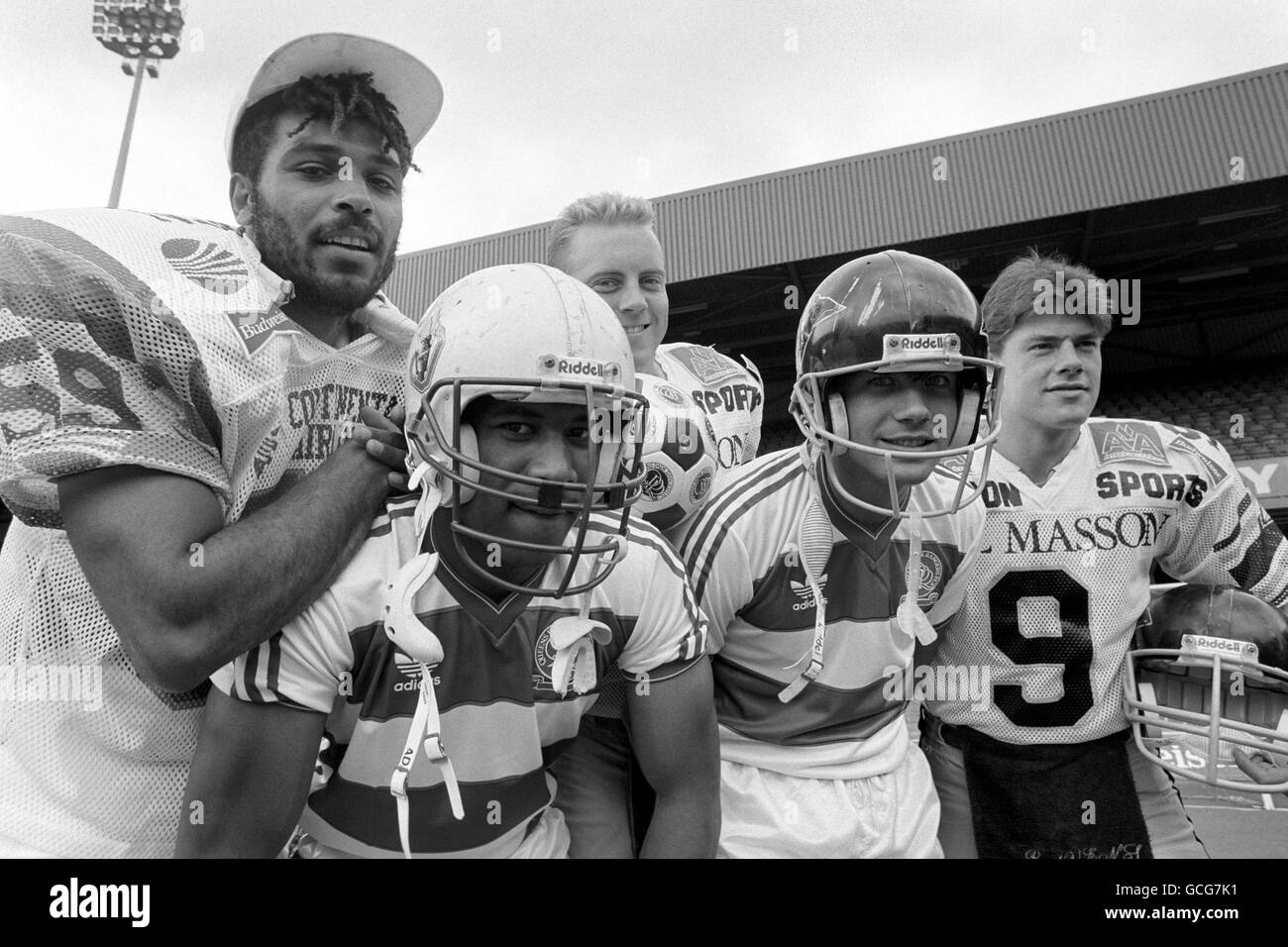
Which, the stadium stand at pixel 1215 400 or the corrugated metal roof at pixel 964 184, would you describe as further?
the stadium stand at pixel 1215 400

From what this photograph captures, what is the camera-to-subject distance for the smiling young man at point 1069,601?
2.80m

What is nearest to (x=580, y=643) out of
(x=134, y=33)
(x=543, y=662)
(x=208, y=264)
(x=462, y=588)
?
(x=543, y=662)

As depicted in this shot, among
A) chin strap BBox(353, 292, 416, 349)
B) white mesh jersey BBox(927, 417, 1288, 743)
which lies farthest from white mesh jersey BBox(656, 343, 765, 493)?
chin strap BBox(353, 292, 416, 349)

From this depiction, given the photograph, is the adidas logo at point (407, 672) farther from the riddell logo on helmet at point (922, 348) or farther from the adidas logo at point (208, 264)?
the riddell logo on helmet at point (922, 348)

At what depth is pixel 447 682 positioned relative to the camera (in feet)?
5.56

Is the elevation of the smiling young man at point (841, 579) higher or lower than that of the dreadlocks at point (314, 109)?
lower

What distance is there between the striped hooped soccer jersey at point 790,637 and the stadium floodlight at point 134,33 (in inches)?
408

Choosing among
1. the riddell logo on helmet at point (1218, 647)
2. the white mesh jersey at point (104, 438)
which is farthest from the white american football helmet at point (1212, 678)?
the white mesh jersey at point (104, 438)

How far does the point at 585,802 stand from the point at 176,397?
135cm

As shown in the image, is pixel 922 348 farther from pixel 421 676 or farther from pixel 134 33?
pixel 134 33

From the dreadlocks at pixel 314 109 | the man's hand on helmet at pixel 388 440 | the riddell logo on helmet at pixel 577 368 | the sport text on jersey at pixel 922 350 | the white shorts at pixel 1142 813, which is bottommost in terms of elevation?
the white shorts at pixel 1142 813

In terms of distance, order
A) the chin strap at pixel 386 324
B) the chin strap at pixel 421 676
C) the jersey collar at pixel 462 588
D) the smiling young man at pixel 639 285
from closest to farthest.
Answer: the chin strap at pixel 421 676 < the jersey collar at pixel 462 588 < the chin strap at pixel 386 324 < the smiling young man at pixel 639 285

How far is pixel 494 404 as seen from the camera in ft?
5.62
